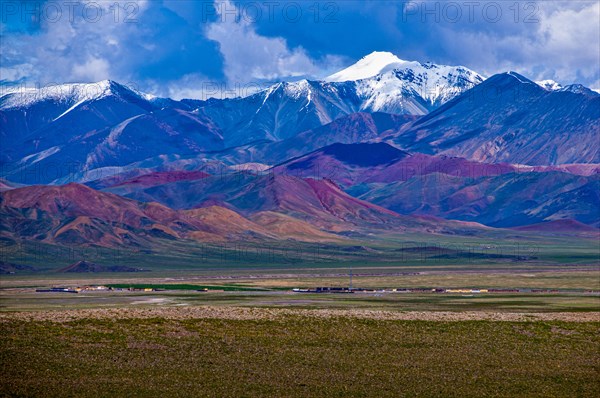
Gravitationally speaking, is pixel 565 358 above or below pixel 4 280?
below

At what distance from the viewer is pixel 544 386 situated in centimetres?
4972

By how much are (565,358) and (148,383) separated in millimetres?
24888

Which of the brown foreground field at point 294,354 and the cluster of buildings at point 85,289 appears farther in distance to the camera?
the cluster of buildings at point 85,289

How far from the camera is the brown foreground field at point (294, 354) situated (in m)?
48.4

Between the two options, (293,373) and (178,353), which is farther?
(178,353)

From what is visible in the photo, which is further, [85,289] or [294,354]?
[85,289]

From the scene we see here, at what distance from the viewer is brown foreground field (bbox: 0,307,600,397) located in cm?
4844

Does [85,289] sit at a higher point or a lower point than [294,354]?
higher

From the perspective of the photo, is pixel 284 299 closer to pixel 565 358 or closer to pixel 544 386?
pixel 565 358

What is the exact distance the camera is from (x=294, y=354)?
188 feet

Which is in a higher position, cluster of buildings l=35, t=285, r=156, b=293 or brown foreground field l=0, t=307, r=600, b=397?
cluster of buildings l=35, t=285, r=156, b=293

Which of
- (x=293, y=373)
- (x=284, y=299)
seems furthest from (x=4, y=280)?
(x=293, y=373)

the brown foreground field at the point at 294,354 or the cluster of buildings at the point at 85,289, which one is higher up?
the cluster of buildings at the point at 85,289

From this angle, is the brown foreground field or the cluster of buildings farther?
the cluster of buildings
